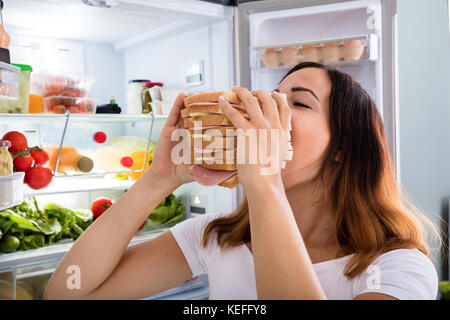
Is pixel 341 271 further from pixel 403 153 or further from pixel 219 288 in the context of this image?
pixel 403 153

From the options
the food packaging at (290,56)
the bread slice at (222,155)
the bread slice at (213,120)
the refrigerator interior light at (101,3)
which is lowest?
the bread slice at (222,155)

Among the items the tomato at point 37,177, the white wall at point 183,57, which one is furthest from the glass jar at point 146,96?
the tomato at point 37,177

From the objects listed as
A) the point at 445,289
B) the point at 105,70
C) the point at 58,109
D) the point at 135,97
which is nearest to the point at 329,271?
the point at 445,289

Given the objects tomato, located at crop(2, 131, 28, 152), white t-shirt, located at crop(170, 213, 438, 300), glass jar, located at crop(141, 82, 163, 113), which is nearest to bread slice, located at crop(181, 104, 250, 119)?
white t-shirt, located at crop(170, 213, 438, 300)

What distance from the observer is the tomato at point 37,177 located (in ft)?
4.71

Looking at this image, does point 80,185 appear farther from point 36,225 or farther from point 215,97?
point 215,97

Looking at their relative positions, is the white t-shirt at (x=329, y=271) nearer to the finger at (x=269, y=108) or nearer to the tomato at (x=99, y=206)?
the finger at (x=269, y=108)

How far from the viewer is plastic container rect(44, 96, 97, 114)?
1.50 meters

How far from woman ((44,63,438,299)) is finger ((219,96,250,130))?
94 millimetres

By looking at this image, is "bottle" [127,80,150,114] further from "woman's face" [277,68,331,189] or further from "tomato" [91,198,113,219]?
"woman's face" [277,68,331,189]

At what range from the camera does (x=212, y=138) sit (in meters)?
0.69

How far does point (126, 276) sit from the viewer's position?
88cm

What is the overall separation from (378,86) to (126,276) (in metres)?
1.11

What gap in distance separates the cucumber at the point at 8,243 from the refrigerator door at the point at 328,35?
1.04 metres
